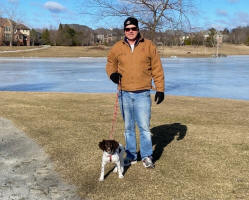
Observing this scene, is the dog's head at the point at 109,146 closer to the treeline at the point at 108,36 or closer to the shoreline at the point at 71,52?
the treeline at the point at 108,36

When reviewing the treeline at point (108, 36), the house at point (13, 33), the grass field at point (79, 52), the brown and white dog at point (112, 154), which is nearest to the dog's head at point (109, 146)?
the brown and white dog at point (112, 154)

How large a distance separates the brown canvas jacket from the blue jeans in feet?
0.43

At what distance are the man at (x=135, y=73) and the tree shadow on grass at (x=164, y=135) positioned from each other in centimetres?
100

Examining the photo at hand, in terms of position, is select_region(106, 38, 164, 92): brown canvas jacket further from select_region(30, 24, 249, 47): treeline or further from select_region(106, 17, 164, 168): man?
select_region(30, 24, 249, 47): treeline

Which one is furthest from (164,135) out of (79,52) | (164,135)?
(79,52)

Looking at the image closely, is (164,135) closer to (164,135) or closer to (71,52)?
(164,135)

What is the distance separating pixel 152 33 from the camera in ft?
29.8

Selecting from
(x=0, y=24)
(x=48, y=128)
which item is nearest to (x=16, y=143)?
(x=48, y=128)

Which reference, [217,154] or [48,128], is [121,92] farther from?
[48,128]

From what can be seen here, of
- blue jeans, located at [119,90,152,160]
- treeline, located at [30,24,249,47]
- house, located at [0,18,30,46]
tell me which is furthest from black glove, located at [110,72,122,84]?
house, located at [0,18,30,46]

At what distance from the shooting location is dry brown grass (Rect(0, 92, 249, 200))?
4.15 meters

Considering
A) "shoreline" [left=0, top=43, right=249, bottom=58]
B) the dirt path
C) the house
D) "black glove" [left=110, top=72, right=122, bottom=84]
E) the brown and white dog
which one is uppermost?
the house

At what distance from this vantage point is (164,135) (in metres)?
6.83

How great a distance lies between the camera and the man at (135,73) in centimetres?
442
